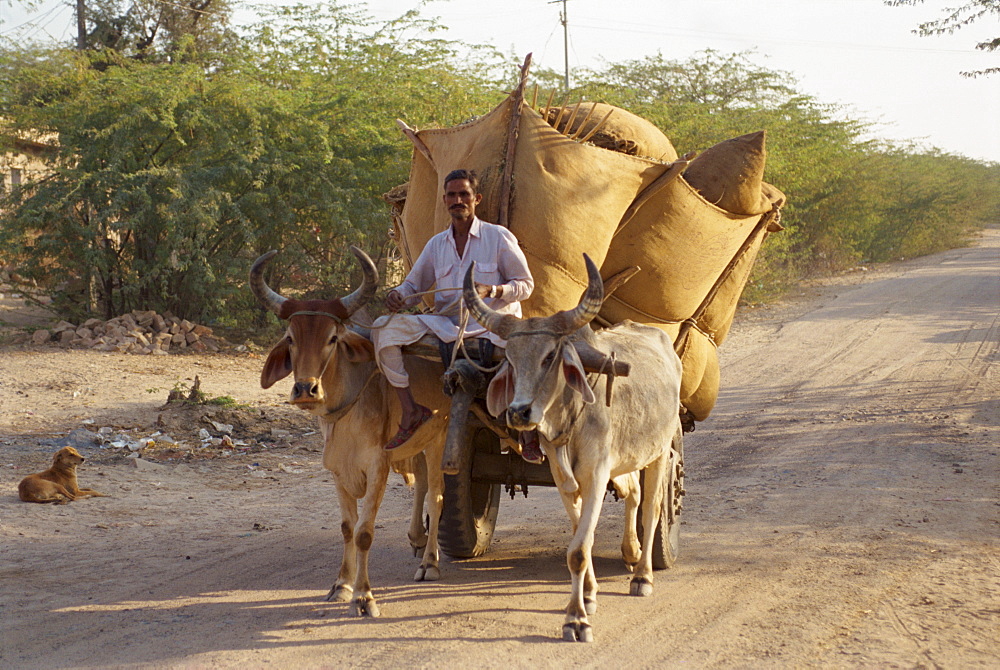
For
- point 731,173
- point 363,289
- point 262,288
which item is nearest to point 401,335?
point 363,289

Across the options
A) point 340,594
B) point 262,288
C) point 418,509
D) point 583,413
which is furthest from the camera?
point 418,509

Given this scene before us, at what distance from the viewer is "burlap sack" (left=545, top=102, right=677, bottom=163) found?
6.45 metres

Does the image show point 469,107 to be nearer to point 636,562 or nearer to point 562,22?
point 636,562

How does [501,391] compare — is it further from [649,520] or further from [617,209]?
[617,209]

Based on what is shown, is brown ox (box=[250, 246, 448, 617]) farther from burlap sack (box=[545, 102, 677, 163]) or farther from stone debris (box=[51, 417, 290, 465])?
stone debris (box=[51, 417, 290, 465])

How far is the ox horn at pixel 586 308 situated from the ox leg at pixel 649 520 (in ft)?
4.54

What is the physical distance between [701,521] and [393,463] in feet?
8.56

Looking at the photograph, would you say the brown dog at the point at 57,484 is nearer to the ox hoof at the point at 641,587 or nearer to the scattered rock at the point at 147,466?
the scattered rock at the point at 147,466

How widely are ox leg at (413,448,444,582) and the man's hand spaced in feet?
3.09

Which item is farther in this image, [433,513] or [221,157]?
[221,157]

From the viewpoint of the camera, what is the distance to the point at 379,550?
21.5 feet

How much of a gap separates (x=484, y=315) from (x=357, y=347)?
0.81 metres

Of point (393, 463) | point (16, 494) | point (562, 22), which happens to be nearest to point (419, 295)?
point (393, 463)

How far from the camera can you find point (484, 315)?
187 inches
